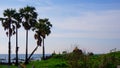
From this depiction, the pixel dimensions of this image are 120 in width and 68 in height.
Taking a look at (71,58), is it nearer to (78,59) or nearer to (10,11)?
(78,59)

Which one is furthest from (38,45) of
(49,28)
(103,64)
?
(103,64)

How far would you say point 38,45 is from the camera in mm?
87188

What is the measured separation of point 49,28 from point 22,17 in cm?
696

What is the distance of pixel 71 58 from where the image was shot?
1288 inches

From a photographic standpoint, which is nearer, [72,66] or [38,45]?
[72,66]

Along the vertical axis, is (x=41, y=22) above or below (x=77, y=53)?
above

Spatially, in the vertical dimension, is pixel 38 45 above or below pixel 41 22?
below

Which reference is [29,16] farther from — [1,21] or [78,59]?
[78,59]

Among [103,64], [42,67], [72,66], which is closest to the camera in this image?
[72,66]

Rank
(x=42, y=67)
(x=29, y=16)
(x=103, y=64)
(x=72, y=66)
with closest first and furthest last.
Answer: (x=72, y=66), (x=103, y=64), (x=42, y=67), (x=29, y=16)

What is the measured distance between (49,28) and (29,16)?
5993 mm

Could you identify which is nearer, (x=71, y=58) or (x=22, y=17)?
(x=71, y=58)

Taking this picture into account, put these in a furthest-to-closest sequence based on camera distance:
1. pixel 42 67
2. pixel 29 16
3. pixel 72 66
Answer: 1. pixel 29 16
2. pixel 42 67
3. pixel 72 66

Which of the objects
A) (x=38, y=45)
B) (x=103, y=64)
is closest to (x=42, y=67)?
(x=103, y=64)
